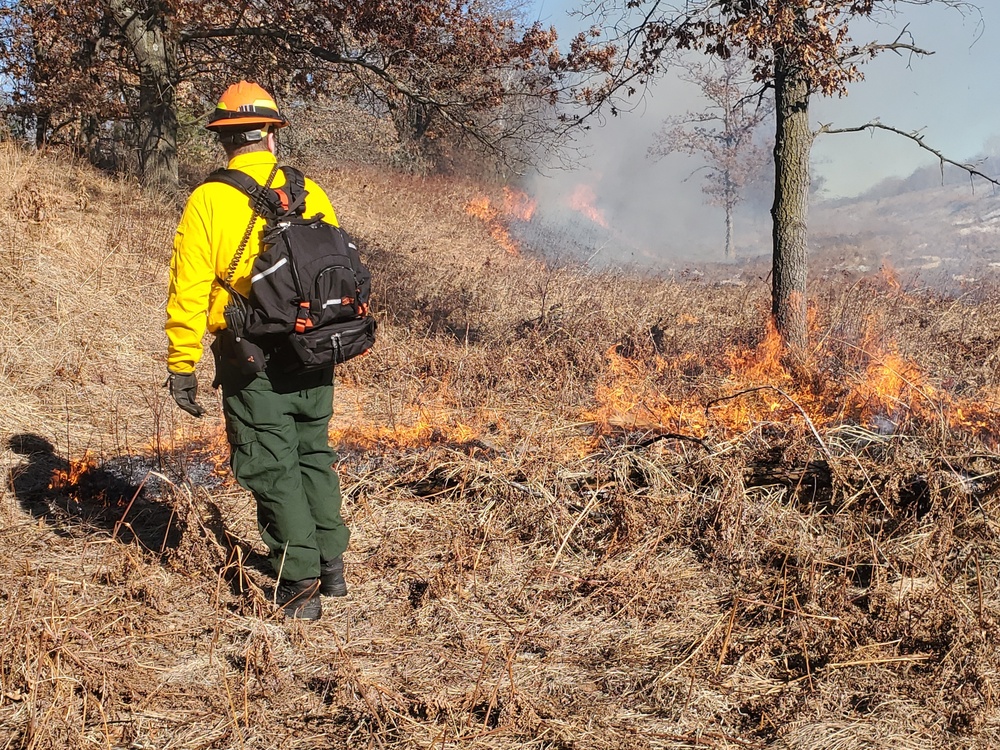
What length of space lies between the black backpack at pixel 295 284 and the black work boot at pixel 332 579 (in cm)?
98

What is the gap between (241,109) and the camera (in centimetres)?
345

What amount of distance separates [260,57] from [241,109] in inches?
354

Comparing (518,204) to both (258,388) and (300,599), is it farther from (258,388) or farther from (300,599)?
(300,599)

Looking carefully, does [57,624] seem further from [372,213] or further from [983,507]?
[372,213]

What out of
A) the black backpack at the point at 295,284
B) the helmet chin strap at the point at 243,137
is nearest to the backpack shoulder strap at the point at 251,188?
the black backpack at the point at 295,284

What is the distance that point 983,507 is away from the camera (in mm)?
3934

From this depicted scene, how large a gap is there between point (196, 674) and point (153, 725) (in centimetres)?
33

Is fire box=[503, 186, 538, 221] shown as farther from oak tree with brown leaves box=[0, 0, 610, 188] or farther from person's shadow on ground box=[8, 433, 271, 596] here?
person's shadow on ground box=[8, 433, 271, 596]

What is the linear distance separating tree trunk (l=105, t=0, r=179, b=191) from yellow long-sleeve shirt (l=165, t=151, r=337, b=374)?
365 inches

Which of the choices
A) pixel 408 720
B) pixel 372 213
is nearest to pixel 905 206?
→ pixel 372 213

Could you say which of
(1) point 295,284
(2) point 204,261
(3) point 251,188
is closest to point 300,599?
(1) point 295,284

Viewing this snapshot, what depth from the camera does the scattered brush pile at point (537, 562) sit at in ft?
9.35

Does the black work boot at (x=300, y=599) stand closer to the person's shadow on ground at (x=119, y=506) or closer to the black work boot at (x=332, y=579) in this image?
the black work boot at (x=332, y=579)

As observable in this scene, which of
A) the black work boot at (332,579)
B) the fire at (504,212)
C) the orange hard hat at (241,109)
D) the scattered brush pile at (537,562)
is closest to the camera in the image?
the scattered brush pile at (537,562)
